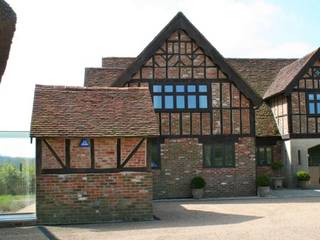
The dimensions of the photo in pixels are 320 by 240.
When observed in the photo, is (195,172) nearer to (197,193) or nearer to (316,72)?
(197,193)

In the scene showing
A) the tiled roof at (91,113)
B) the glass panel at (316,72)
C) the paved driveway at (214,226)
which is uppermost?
the glass panel at (316,72)

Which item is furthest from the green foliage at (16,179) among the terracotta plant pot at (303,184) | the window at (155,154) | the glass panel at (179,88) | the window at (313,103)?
the window at (313,103)

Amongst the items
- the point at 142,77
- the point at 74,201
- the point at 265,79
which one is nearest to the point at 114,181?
the point at 74,201

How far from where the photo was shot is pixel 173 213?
58.7 feet

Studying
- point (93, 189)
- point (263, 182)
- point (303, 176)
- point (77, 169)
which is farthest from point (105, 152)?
point (303, 176)

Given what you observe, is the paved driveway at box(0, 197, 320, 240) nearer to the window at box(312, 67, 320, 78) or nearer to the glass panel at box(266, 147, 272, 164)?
the glass panel at box(266, 147, 272, 164)

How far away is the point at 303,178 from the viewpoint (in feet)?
85.7

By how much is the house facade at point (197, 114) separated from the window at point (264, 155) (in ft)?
0.17

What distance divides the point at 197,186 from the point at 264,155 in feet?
18.5

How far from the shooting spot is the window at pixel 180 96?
24312 mm

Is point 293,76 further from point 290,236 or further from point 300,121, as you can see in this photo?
point 290,236

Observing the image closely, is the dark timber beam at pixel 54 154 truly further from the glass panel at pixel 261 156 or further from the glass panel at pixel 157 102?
the glass panel at pixel 261 156

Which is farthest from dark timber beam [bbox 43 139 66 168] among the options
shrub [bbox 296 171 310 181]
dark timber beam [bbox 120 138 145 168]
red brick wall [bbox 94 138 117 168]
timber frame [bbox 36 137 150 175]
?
shrub [bbox 296 171 310 181]

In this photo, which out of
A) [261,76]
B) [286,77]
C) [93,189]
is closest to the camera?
[93,189]
